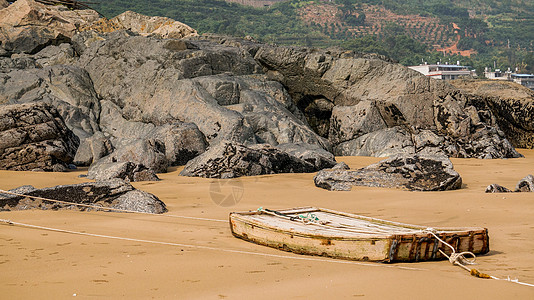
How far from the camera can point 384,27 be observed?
462 feet

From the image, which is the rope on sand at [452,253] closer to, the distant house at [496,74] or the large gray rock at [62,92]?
the large gray rock at [62,92]

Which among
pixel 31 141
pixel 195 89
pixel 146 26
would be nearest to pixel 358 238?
pixel 31 141

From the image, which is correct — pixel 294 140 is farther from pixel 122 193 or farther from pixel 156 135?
pixel 122 193

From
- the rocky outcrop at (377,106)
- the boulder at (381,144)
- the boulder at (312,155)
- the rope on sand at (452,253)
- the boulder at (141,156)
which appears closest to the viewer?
the rope on sand at (452,253)

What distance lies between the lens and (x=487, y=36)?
144 meters

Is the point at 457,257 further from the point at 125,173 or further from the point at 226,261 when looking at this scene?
the point at 125,173

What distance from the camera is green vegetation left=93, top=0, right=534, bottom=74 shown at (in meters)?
97.5

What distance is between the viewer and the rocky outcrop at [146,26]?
2086cm

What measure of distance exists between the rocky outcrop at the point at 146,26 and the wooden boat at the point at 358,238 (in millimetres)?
16118

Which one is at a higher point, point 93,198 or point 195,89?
point 195,89

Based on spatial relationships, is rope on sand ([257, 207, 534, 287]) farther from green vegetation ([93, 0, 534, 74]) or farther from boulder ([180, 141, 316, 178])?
green vegetation ([93, 0, 534, 74])

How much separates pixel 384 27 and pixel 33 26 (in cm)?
12908

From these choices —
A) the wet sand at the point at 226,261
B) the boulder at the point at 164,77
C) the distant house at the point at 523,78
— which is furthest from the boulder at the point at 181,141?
the distant house at the point at 523,78

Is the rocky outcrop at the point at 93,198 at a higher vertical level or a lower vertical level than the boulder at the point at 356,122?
lower
